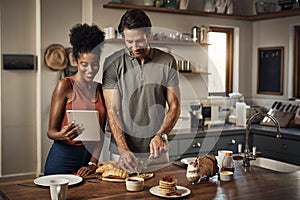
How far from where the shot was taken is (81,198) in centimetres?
204

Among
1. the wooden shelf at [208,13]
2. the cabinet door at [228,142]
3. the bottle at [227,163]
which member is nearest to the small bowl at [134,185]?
the bottle at [227,163]

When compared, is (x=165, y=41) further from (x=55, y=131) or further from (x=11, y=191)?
(x=11, y=191)

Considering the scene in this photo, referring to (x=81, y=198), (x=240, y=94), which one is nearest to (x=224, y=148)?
(x=240, y=94)

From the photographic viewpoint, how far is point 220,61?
18.2 ft

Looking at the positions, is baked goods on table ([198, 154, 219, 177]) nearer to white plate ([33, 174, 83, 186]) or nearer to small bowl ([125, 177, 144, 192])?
small bowl ([125, 177, 144, 192])

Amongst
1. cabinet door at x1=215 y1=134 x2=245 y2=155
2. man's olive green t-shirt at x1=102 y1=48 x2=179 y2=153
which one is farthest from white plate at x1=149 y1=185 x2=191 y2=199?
cabinet door at x1=215 y1=134 x2=245 y2=155

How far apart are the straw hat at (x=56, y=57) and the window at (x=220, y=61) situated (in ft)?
5.98

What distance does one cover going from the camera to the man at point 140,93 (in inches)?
105

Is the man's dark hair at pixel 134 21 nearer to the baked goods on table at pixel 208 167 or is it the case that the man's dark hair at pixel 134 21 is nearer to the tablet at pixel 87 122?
the tablet at pixel 87 122

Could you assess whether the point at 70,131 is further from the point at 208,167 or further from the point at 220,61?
the point at 220,61

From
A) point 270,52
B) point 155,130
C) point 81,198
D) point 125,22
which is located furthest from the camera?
point 270,52

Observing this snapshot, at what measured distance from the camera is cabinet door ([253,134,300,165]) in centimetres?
429

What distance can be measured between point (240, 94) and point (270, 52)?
648mm

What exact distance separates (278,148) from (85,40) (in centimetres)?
270
